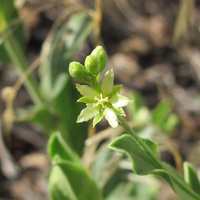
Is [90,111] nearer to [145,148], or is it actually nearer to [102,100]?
[102,100]

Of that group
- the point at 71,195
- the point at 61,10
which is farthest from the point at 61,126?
the point at 61,10

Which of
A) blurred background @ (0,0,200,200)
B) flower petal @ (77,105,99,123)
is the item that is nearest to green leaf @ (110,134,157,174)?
flower petal @ (77,105,99,123)

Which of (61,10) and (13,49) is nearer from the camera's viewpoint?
(13,49)

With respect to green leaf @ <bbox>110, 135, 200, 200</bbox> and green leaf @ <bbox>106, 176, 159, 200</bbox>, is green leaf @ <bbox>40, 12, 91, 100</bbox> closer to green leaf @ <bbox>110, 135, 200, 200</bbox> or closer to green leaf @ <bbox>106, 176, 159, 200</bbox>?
green leaf @ <bbox>106, 176, 159, 200</bbox>

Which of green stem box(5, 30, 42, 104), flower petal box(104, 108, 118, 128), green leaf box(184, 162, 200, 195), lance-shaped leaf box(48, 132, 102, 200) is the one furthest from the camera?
green stem box(5, 30, 42, 104)

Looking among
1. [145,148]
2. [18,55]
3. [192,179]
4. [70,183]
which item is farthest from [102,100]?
[18,55]

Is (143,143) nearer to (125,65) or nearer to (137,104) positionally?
(137,104)
